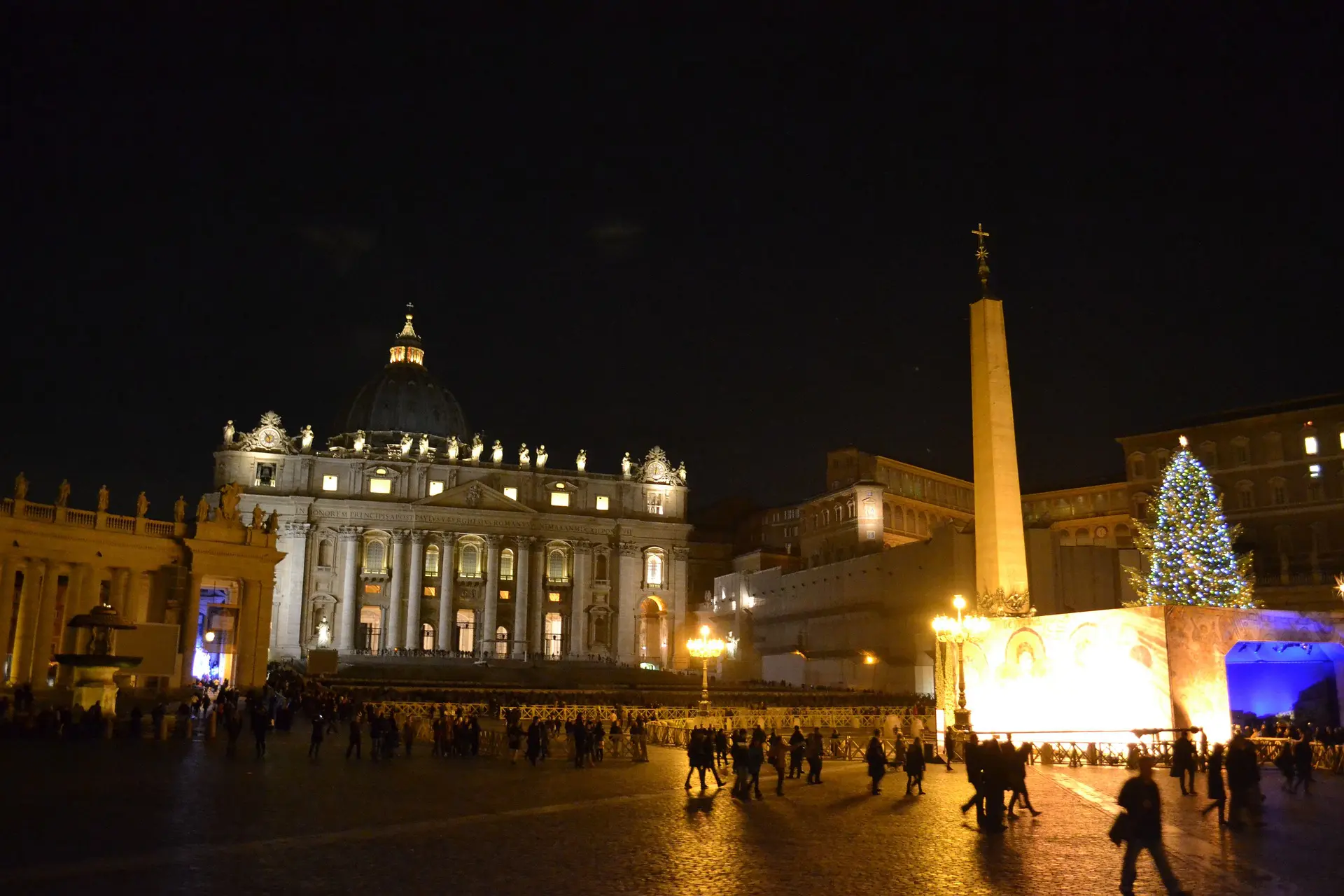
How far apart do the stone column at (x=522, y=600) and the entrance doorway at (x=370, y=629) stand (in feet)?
33.3

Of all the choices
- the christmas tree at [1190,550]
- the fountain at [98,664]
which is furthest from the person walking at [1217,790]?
the fountain at [98,664]

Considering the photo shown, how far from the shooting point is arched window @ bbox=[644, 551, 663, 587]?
88375 mm

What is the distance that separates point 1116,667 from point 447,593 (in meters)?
62.4

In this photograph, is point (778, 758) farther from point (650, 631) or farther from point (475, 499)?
point (650, 631)

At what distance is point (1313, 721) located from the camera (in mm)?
29859

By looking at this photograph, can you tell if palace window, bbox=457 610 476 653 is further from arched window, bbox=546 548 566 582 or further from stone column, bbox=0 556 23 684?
stone column, bbox=0 556 23 684

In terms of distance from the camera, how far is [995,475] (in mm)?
26078

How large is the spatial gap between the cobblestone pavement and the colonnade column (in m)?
63.2

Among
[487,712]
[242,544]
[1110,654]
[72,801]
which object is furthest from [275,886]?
[242,544]

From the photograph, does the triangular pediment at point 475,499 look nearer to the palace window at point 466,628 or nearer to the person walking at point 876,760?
the palace window at point 466,628

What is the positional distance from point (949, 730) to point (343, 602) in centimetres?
6216

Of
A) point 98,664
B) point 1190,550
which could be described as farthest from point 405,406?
point 1190,550

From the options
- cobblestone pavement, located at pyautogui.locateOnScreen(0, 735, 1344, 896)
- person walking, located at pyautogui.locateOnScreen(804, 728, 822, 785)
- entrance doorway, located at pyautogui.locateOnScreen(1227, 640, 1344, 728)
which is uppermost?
entrance doorway, located at pyautogui.locateOnScreen(1227, 640, 1344, 728)

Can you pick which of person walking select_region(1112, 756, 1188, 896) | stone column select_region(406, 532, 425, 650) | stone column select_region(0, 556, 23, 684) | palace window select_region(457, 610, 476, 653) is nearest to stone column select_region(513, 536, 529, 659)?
palace window select_region(457, 610, 476, 653)
